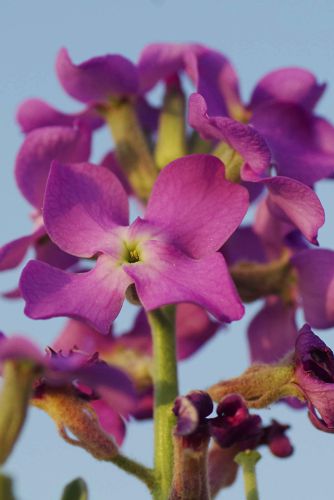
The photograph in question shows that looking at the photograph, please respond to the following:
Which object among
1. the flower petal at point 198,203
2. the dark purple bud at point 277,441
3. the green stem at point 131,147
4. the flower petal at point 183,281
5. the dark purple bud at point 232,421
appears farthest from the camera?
the green stem at point 131,147

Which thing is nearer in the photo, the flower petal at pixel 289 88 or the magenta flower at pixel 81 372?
the magenta flower at pixel 81 372

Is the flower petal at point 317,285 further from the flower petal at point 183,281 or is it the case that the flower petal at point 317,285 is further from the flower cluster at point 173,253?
the flower petal at point 183,281

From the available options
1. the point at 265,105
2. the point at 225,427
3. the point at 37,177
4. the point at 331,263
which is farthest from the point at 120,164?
the point at 225,427

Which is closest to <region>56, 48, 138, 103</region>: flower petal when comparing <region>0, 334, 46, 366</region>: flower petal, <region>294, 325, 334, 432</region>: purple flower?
<region>294, 325, 334, 432</region>: purple flower

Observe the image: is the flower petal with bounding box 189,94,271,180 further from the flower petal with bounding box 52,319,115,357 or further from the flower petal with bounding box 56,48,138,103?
the flower petal with bounding box 52,319,115,357

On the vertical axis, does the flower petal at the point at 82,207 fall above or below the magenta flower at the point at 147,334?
above

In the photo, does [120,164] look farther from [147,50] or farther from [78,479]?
[78,479]

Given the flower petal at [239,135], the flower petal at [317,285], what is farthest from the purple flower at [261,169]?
the flower petal at [317,285]
